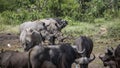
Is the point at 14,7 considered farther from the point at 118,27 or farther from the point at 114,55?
the point at 114,55

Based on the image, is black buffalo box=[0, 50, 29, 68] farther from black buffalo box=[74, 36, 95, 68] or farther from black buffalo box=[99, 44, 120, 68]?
black buffalo box=[99, 44, 120, 68]

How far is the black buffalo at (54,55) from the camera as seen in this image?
1112cm

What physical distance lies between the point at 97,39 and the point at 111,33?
1065mm

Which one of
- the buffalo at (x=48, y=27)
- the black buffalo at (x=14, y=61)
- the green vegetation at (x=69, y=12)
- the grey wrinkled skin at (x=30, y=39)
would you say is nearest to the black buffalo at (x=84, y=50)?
the black buffalo at (x=14, y=61)

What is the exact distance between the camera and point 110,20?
24.2 meters

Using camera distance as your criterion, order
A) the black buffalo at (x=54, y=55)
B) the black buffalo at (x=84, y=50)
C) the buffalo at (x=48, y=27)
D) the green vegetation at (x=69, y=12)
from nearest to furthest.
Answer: the black buffalo at (x=54, y=55) → the black buffalo at (x=84, y=50) → the buffalo at (x=48, y=27) → the green vegetation at (x=69, y=12)

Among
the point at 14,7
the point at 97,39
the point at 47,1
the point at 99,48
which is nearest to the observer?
the point at 99,48

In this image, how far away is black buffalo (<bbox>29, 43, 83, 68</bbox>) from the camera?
11.1m

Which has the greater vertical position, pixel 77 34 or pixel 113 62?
pixel 113 62

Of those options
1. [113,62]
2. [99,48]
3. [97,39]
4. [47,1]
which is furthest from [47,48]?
[47,1]

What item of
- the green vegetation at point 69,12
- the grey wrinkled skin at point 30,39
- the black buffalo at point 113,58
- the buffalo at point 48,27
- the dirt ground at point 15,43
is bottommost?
the green vegetation at point 69,12

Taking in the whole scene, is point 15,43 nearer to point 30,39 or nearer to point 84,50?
point 30,39

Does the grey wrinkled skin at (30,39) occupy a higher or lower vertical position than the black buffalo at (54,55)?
lower

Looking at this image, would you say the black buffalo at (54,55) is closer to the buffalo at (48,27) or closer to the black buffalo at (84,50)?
the black buffalo at (84,50)
